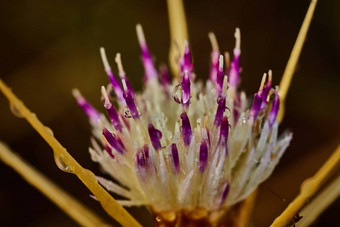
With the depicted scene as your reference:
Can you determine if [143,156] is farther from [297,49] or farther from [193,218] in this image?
[297,49]

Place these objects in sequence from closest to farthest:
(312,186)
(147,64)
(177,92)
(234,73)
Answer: (312,186) < (177,92) < (234,73) < (147,64)

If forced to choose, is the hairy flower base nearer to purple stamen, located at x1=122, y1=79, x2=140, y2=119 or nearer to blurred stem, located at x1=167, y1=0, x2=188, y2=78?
purple stamen, located at x1=122, y1=79, x2=140, y2=119

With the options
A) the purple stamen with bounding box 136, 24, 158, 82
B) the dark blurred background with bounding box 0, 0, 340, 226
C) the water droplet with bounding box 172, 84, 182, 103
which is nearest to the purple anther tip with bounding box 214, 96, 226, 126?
the water droplet with bounding box 172, 84, 182, 103

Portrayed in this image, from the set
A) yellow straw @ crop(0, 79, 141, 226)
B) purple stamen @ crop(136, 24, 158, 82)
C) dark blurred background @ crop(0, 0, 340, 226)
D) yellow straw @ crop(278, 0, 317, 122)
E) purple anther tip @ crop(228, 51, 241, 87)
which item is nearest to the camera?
yellow straw @ crop(0, 79, 141, 226)

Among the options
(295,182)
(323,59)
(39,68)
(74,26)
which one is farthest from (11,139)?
(323,59)

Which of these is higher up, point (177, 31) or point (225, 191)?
point (177, 31)

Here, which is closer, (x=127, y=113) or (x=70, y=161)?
(x=70, y=161)

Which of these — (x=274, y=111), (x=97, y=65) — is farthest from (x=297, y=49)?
(x=97, y=65)

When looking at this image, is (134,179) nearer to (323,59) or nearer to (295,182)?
(295,182)
